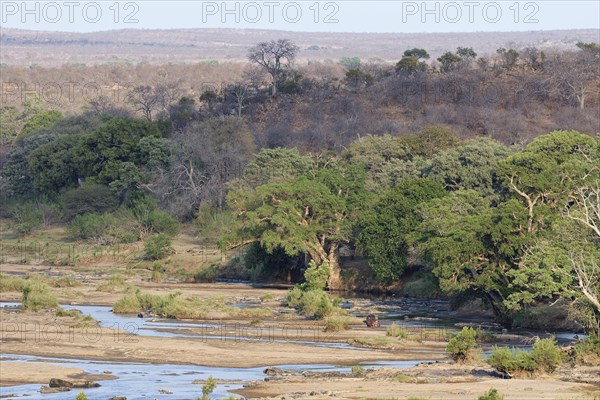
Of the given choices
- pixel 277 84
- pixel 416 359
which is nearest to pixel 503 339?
pixel 416 359

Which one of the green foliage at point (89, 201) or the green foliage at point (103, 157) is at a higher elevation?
the green foliage at point (103, 157)

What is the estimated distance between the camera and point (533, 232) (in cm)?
4347

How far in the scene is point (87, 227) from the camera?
69.8m

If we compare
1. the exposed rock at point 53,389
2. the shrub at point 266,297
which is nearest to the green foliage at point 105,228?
the shrub at point 266,297

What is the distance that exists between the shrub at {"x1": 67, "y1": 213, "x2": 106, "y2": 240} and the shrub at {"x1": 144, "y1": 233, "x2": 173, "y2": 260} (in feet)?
20.5

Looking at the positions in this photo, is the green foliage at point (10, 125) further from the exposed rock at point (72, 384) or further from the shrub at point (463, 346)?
the exposed rock at point (72, 384)

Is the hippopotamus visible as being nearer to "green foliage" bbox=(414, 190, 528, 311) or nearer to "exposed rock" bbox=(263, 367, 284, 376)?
"green foliage" bbox=(414, 190, 528, 311)

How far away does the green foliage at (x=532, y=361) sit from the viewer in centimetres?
2997

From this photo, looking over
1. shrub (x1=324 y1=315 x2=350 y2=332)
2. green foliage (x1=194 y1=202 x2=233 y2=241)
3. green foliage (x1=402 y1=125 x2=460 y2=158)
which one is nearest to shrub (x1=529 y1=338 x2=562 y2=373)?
shrub (x1=324 y1=315 x2=350 y2=332)

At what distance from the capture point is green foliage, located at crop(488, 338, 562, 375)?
30.0m

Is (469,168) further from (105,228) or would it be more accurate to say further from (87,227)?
(87,227)

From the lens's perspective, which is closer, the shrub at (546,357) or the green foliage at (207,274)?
the shrub at (546,357)

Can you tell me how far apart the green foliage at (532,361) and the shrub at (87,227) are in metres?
42.3

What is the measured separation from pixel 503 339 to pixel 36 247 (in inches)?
1452
